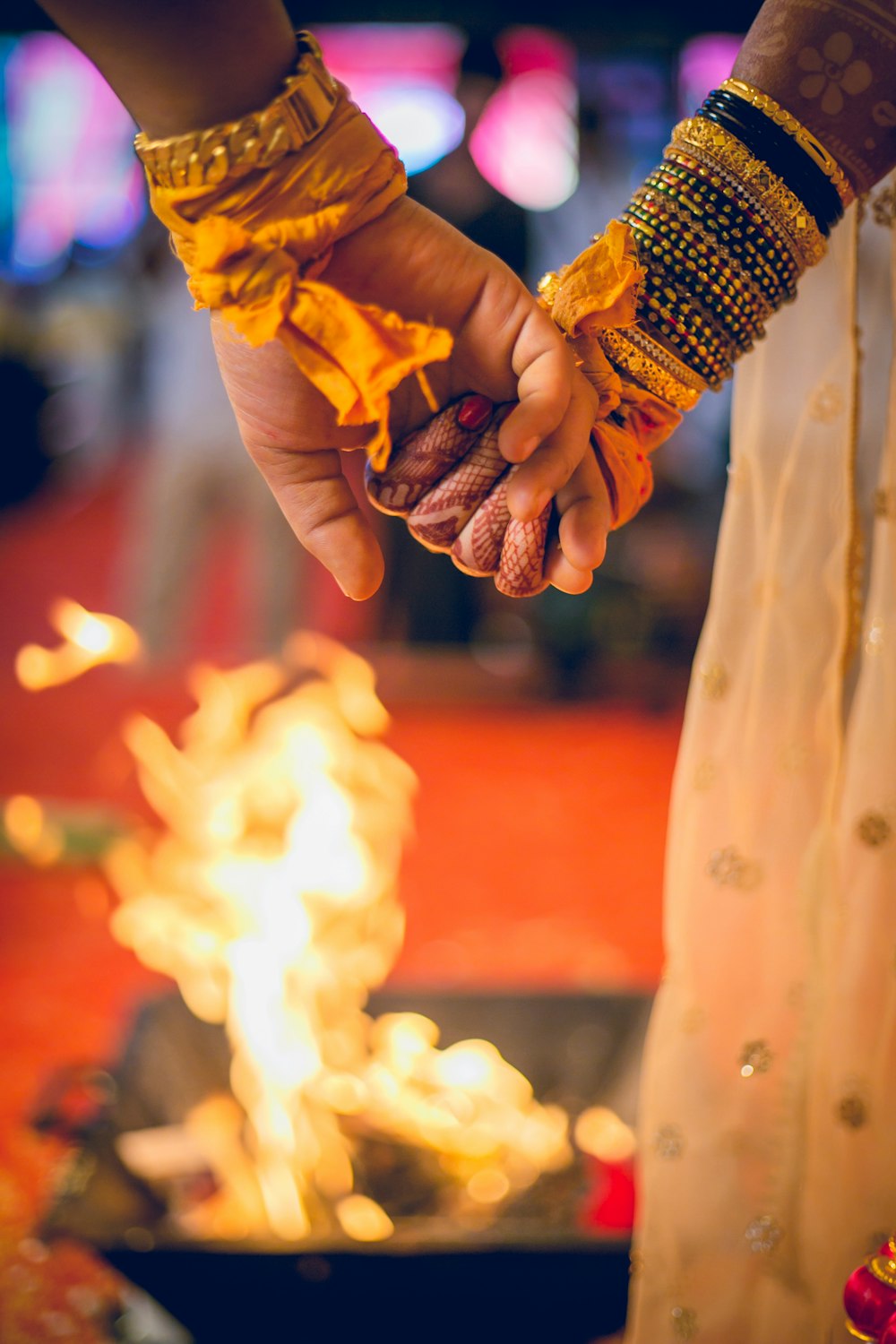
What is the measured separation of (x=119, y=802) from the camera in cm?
321

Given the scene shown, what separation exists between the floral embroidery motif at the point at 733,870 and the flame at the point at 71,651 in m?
3.16

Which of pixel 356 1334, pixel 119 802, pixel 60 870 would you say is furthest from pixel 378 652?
pixel 356 1334

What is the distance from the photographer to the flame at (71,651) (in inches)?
158

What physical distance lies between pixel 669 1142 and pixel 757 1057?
0.09 m

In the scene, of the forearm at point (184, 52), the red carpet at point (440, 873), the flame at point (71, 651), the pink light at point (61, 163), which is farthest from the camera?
the pink light at point (61, 163)

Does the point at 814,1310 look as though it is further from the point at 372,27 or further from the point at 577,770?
the point at 577,770

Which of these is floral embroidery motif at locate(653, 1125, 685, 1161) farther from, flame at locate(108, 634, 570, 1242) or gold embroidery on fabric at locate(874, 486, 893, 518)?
flame at locate(108, 634, 570, 1242)

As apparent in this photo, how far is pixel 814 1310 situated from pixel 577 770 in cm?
273

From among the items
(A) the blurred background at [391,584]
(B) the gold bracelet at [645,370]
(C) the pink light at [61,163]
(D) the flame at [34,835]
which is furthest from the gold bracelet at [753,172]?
(C) the pink light at [61,163]

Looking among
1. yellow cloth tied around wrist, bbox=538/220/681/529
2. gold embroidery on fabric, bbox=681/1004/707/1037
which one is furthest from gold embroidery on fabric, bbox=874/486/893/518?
gold embroidery on fabric, bbox=681/1004/707/1037

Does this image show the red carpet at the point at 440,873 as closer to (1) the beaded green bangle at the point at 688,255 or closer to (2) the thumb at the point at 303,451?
(2) the thumb at the point at 303,451

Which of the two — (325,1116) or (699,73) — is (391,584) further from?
(699,73)

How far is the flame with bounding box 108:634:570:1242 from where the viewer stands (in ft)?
4.82

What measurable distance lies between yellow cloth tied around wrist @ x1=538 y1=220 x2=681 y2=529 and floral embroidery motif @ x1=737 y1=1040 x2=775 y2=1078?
0.40 m
